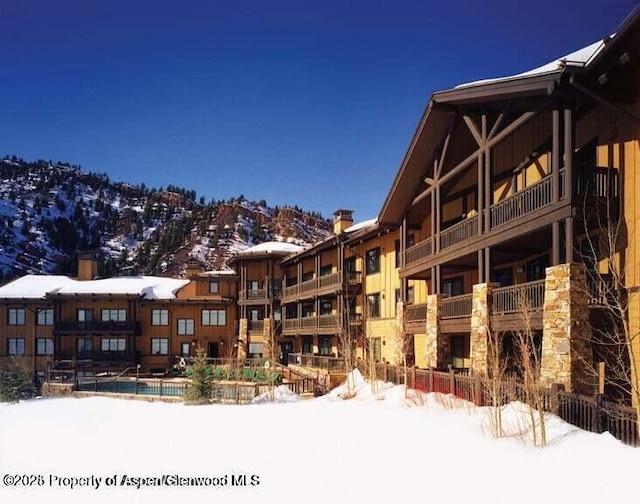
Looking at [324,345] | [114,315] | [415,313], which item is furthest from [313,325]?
[114,315]

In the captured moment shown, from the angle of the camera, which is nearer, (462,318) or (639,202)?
(639,202)

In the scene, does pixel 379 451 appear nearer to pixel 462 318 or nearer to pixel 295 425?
pixel 295 425

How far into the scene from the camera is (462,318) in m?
17.4

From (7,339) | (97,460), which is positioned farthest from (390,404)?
(7,339)

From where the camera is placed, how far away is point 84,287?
38.5m

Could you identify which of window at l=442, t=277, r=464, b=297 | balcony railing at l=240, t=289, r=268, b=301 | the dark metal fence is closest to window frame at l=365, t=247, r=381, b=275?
window at l=442, t=277, r=464, b=297

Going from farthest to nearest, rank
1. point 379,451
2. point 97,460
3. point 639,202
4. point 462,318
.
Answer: point 462,318 < point 639,202 < point 379,451 < point 97,460

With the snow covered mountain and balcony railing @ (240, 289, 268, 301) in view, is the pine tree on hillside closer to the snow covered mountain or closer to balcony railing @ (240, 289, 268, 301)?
balcony railing @ (240, 289, 268, 301)

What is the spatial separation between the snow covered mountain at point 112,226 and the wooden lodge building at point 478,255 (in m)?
36.3

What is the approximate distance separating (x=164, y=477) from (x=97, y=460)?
49.8 inches

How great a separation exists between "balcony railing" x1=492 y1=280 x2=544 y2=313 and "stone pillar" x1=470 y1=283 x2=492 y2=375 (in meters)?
0.23

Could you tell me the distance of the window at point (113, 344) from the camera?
38.8 metres

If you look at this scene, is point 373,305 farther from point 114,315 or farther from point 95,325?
point 95,325

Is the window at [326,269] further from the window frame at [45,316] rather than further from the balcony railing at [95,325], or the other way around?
the window frame at [45,316]
